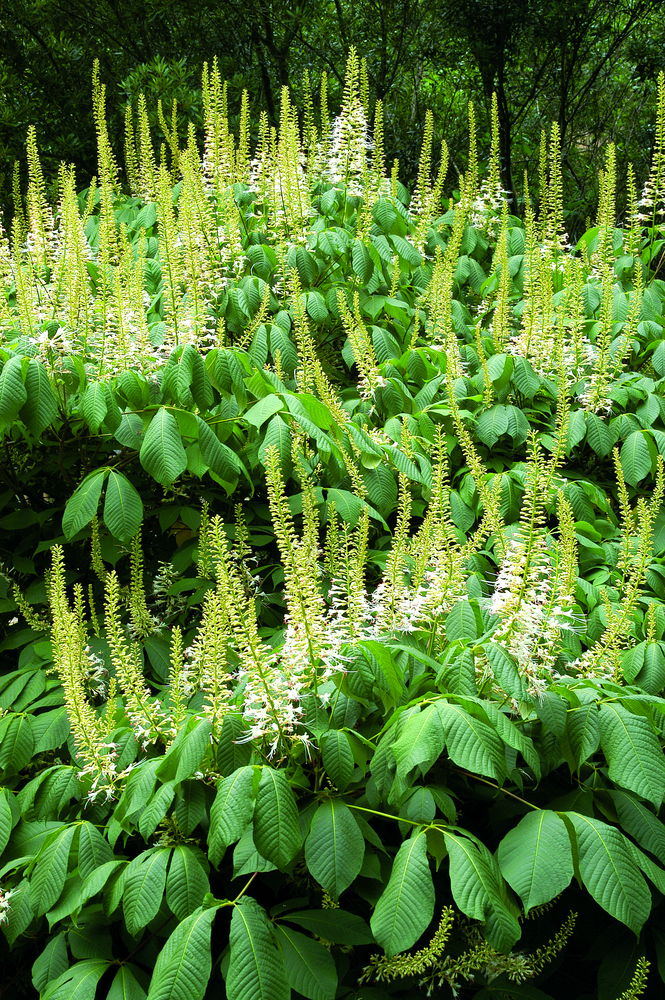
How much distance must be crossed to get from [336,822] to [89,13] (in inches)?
295

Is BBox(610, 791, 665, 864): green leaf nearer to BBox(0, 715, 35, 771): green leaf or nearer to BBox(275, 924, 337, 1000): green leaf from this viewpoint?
BBox(275, 924, 337, 1000): green leaf

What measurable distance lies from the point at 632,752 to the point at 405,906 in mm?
572

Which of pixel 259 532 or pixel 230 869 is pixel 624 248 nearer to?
pixel 259 532

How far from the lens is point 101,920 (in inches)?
78.2

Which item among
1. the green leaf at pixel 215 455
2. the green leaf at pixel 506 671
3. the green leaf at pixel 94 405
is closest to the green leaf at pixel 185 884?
the green leaf at pixel 506 671

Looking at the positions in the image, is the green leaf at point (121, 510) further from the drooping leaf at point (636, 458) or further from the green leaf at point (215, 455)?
the drooping leaf at point (636, 458)

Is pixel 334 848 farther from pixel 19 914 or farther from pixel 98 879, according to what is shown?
pixel 19 914

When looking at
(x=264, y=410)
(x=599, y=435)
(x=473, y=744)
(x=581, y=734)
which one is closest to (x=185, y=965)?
(x=473, y=744)

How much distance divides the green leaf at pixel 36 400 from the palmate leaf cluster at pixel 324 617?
11 millimetres

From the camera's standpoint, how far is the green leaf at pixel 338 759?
178 centimetres

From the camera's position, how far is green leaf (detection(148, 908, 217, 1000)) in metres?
1.58

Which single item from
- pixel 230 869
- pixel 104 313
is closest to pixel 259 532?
pixel 104 313

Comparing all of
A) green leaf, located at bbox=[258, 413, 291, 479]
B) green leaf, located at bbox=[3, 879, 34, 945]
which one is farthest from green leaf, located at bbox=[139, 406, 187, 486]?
green leaf, located at bbox=[3, 879, 34, 945]

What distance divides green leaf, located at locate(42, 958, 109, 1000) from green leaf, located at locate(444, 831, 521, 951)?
2.87ft
